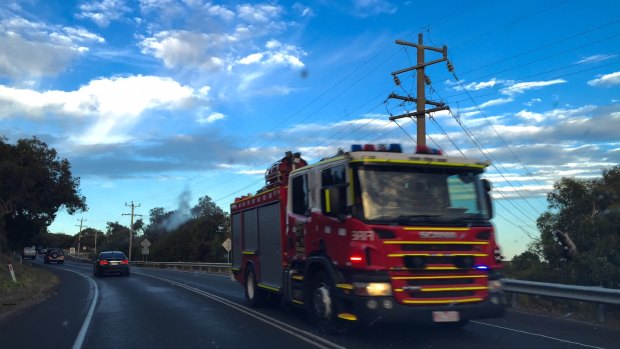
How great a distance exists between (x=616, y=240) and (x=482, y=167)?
12412 mm

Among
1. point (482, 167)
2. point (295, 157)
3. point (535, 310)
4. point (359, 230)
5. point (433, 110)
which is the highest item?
point (433, 110)

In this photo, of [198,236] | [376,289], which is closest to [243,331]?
[376,289]

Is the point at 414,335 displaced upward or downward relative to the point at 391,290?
downward

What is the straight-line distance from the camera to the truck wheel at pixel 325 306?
848 cm

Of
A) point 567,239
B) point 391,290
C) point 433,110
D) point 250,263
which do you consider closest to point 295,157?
point 250,263

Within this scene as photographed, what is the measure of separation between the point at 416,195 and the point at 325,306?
228 cm

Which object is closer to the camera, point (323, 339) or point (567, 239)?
point (323, 339)

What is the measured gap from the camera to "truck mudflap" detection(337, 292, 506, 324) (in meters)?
7.57

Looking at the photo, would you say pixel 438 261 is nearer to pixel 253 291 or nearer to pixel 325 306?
pixel 325 306

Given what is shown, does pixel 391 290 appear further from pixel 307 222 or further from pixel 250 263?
pixel 250 263

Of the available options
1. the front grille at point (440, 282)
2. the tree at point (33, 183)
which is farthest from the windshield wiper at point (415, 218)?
the tree at point (33, 183)

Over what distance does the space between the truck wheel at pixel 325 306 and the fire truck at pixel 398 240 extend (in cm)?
2

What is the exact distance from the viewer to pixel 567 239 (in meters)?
20.8

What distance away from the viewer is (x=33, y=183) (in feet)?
123
